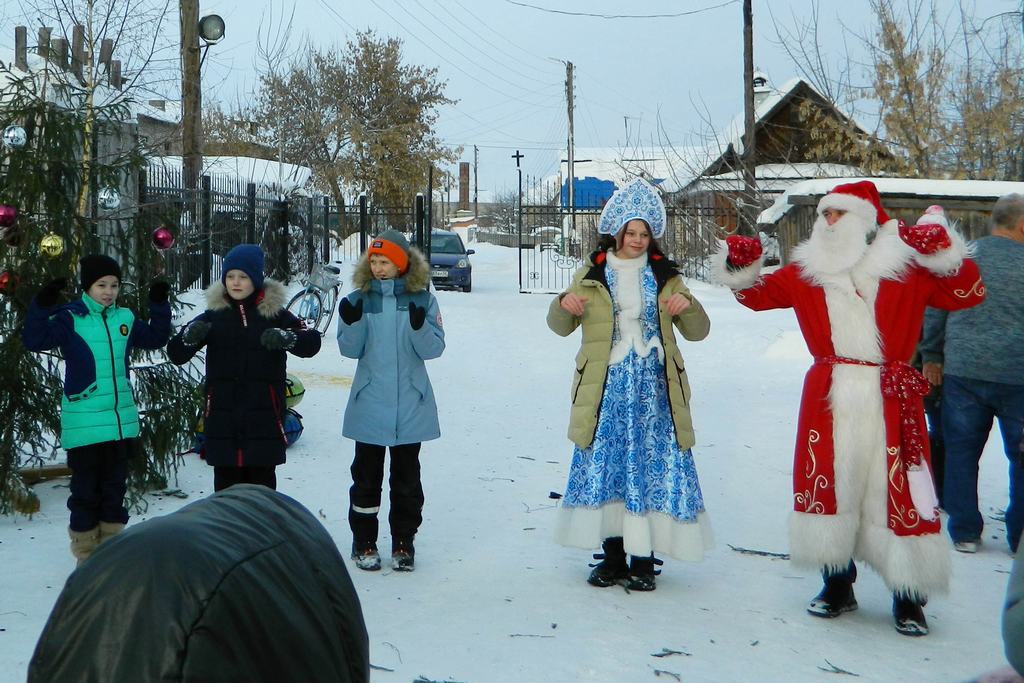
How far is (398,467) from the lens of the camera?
223 inches

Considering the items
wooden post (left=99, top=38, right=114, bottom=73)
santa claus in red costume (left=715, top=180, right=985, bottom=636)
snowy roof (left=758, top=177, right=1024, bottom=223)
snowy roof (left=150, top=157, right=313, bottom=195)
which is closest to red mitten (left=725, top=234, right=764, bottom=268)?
santa claus in red costume (left=715, top=180, right=985, bottom=636)

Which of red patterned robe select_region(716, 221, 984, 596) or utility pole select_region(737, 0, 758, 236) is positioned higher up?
utility pole select_region(737, 0, 758, 236)

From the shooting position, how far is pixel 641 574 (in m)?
5.38

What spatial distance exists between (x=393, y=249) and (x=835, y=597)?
2.75m

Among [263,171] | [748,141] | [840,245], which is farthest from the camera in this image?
[263,171]

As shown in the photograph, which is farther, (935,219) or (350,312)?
(350,312)

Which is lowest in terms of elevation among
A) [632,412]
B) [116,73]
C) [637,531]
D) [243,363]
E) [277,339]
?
[637,531]

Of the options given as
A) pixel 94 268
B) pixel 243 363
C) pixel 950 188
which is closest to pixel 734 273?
pixel 243 363

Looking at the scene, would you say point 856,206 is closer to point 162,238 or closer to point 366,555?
point 366,555

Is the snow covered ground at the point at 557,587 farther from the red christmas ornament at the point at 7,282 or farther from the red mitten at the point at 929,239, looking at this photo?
the red mitten at the point at 929,239

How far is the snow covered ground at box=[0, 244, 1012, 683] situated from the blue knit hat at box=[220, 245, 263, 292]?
1.59 meters

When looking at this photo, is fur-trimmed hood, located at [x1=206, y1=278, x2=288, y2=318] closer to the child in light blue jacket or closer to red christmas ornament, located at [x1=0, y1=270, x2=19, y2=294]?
the child in light blue jacket

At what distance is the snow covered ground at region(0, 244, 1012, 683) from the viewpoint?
4.39 metres

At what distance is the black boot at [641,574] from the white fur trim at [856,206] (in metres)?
1.90
